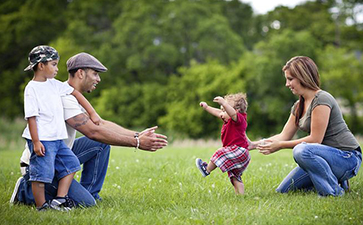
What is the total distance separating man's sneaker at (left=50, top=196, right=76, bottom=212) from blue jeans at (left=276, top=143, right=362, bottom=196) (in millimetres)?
2679

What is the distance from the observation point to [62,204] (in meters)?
4.98

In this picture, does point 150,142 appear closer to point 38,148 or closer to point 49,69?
point 38,148

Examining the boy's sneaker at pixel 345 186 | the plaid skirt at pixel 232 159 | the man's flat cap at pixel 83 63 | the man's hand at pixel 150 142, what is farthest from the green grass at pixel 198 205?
the man's flat cap at pixel 83 63

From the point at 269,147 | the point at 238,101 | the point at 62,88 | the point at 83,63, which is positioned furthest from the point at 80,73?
the point at 269,147

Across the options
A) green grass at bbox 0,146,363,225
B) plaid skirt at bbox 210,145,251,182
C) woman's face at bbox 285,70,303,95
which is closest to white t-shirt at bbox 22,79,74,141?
green grass at bbox 0,146,363,225

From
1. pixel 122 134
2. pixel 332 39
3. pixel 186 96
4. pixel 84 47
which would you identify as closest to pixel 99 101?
pixel 84 47

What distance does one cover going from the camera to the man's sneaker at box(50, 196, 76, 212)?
485 centimetres

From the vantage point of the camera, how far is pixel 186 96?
37.0 meters

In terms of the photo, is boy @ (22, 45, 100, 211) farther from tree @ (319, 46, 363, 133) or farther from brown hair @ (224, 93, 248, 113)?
tree @ (319, 46, 363, 133)

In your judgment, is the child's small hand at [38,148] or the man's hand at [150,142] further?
the man's hand at [150,142]

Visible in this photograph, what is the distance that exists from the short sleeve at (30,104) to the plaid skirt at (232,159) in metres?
2.24

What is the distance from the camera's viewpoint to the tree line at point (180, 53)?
108 feet

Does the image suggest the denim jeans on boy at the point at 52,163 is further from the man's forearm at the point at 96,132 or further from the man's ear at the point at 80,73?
the man's ear at the point at 80,73

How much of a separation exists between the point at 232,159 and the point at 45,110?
7.58 ft
